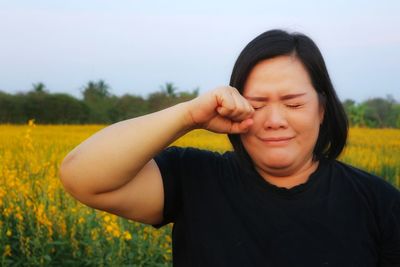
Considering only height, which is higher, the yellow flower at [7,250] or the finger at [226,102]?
the finger at [226,102]

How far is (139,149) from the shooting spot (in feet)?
4.16

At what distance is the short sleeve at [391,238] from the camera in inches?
52.7

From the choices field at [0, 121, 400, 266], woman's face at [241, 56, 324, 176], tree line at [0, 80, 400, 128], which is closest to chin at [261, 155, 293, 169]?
woman's face at [241, 56, 324, 176]

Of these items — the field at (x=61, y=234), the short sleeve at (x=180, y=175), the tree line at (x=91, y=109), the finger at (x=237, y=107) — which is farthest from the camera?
the tree line at (x=91, y=109)

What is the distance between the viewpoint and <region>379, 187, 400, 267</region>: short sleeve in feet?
4.39

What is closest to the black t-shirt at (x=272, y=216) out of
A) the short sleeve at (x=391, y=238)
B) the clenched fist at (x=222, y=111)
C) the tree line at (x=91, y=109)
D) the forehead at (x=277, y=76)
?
the short sleeve at (x=391, y=238)

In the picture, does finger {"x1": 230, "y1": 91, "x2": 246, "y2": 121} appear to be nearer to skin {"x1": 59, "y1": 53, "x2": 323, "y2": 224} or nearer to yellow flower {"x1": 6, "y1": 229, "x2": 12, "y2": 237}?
skin {"x1": 59, "y1": 53, "x2": 323, "y2": 224}

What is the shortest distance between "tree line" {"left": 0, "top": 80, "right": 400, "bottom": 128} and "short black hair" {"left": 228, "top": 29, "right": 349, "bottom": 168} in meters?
13.8

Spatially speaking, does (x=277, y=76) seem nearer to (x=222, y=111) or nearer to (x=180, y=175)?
(x=222, y=111)

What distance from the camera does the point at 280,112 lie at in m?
1.30

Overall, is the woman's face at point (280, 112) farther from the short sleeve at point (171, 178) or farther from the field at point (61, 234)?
the field at point (61, 234)

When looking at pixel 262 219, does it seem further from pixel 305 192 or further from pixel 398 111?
pixel 398 111

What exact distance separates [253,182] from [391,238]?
1.10 feet

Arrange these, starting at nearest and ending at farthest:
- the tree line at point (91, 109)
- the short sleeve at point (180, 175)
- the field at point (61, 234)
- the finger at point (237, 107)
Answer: the finger at point (237, 107), the short sleeve at point (180, 175), the field at point (61, 234), the tree line at point (91, 109)
